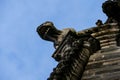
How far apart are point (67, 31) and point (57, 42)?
0.40 meters

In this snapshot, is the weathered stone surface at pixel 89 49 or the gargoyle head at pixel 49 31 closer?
the weathered stone surface at pixel 89 49

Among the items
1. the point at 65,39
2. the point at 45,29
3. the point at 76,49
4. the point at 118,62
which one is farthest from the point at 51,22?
the point at 118,62

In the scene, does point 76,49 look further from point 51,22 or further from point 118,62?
point 51,22

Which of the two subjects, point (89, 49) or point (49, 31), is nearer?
point (89, 49)

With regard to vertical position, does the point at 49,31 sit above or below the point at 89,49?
above

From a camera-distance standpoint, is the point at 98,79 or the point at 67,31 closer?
the point at 98,79

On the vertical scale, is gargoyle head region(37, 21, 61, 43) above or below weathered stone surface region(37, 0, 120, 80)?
above

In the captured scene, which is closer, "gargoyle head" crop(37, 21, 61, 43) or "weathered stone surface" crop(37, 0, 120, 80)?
"weathered stone surface" crop(37, 0, 120, 80)

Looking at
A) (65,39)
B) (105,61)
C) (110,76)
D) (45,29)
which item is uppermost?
(45,29)

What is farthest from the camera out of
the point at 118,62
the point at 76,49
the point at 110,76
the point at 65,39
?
the point at 65,39

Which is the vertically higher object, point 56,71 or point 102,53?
point 102,53

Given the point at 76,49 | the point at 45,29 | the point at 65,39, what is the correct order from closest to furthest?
1. the point at 76,49
2. the point at 65,39
3. the point at 45,29

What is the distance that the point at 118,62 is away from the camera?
1060cm

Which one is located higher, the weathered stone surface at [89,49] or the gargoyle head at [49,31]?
the gargoyle head at [49,31]
